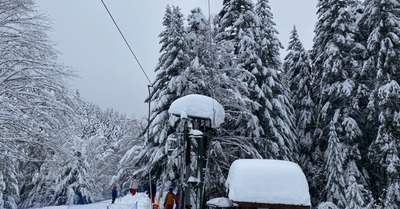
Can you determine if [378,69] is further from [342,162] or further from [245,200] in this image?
[245,200]

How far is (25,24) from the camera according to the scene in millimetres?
12219

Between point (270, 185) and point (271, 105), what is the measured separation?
11.8 meters

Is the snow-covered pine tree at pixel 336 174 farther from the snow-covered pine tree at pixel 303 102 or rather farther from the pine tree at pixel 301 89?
the pine tree at pixel 301 89

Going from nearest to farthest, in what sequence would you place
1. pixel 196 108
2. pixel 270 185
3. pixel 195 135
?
pixel 270 185, pixel 195 135, pixel 196 108

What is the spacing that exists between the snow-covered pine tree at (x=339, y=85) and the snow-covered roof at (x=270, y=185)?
11.8 metres

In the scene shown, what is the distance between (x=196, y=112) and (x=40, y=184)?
57.2 ft

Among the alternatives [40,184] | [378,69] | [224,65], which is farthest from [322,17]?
[40,184]

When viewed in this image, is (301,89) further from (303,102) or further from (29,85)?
(29,85)

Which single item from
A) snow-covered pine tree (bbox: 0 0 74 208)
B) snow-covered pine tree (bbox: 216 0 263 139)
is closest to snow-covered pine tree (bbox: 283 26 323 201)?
snow-covered pine tree (bbox: 216 0 263 139)

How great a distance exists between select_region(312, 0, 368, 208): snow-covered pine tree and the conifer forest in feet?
0.28

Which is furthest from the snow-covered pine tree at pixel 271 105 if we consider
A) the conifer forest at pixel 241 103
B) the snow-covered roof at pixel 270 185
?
the snow-covered roof at pixel 270 185

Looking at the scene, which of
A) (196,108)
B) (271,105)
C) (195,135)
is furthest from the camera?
(271,105)

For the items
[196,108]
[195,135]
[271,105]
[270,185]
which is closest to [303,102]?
[271,105]

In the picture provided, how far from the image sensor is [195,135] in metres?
10.9
